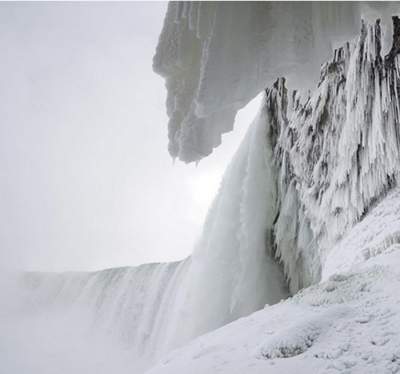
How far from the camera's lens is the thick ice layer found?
2508mm

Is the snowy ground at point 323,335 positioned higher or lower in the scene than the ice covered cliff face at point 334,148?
lower

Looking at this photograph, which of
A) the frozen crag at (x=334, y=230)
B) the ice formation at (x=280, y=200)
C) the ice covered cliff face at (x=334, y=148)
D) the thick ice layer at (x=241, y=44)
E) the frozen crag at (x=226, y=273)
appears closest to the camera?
the thick ice layer at (x=241, y=44)

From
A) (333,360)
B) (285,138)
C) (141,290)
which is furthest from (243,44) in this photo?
(141,290)

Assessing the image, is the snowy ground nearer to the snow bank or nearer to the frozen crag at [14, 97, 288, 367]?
the snow bank

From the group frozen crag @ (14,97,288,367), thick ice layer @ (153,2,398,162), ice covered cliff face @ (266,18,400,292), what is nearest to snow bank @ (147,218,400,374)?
thick ice layer @ (153,2,398,162)

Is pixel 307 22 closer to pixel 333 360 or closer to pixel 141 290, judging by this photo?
pixel 333 360

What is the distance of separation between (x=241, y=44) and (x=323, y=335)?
6.01ft

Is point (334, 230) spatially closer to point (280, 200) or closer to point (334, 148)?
point (334, 148)

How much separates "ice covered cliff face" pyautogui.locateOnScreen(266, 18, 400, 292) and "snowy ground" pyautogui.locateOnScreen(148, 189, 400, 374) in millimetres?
2115

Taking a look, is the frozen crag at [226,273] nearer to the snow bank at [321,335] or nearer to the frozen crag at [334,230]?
the frozen crag at [334,230]

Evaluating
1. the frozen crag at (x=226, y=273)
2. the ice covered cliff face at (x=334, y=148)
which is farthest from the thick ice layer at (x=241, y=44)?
the frozen crag at (x=226, y=273)

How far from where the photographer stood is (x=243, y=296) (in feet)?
32.4

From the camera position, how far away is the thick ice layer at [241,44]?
8.23 feet

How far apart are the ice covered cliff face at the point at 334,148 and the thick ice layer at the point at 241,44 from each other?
330 cm
